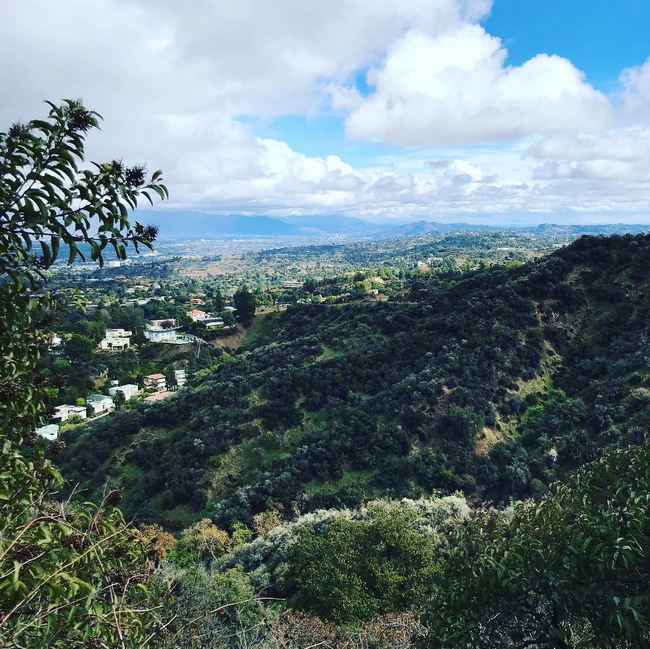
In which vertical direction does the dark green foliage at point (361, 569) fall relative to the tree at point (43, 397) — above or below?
below

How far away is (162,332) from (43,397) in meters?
78.8

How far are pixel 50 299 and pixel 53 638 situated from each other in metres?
2.64

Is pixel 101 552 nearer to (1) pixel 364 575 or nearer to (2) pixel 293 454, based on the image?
(1) pixel 364 575

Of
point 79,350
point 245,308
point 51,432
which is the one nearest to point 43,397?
point 51,432

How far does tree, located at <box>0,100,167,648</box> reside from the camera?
3.36 metres

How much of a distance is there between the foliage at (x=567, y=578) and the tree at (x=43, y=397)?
4482 millimetres

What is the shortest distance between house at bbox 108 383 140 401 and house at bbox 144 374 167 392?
5.86 ft

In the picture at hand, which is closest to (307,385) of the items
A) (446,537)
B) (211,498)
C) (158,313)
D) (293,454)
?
(293,454)

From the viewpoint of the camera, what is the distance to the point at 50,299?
4078 mm

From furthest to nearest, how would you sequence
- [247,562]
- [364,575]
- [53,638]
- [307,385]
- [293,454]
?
[307,385] < [293,454] < [247,562] < [364,575] < [53,638]

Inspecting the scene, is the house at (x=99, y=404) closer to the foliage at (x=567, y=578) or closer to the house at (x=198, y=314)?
the house at (x=198, y=314)

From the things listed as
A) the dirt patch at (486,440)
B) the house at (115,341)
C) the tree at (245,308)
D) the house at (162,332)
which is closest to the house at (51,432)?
the house at (115,341)

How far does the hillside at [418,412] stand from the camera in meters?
29.9

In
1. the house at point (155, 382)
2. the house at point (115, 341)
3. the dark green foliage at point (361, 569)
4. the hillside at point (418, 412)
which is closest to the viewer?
the dark green foliage at point (361, 569)
